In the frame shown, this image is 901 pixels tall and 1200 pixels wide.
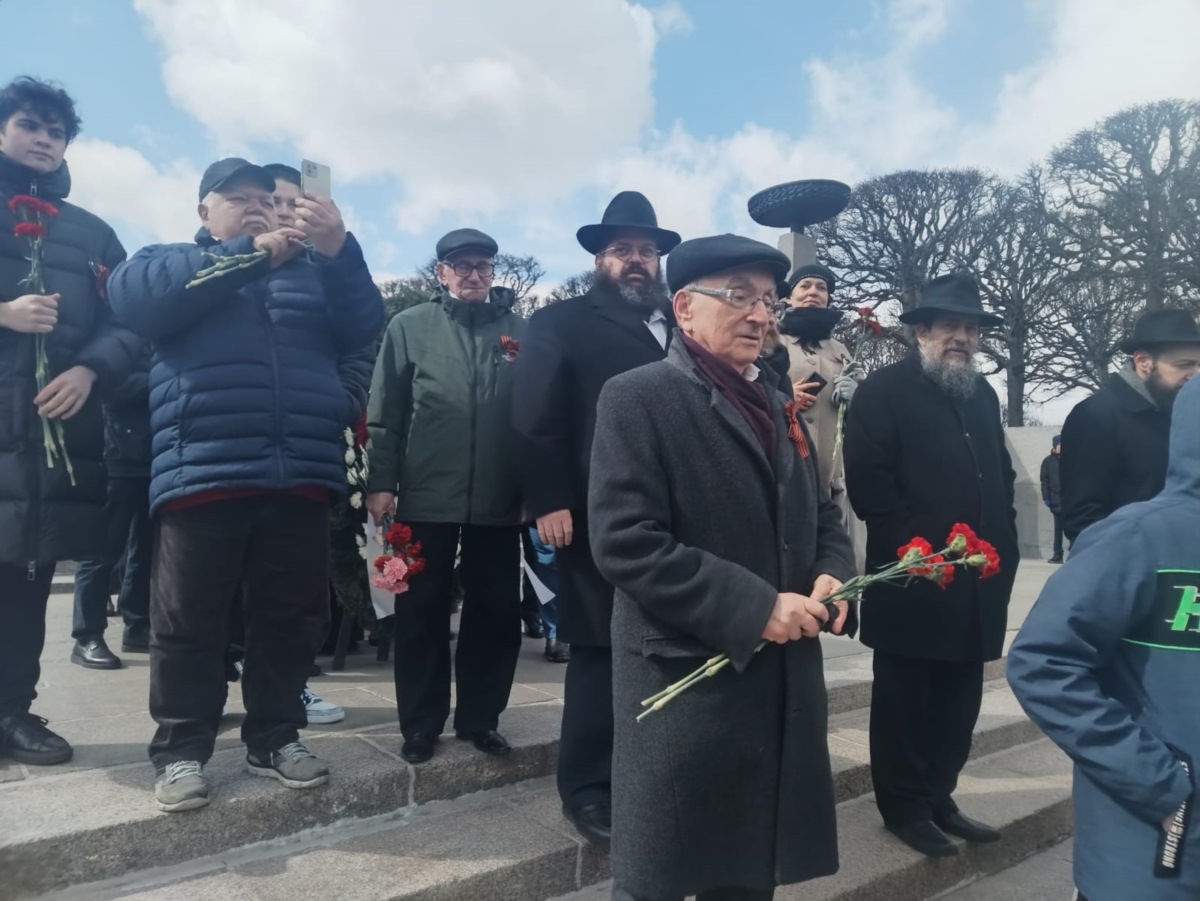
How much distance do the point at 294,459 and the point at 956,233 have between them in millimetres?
30402

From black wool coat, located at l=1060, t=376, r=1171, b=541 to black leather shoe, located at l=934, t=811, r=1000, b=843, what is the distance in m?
1.21

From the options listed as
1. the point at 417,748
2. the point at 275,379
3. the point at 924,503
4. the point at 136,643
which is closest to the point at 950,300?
the point at 924,503

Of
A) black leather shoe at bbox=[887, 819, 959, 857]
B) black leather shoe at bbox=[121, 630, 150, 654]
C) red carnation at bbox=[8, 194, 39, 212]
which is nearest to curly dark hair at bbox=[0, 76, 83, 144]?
red carnation at bbox=[8, 194, 39, 212]

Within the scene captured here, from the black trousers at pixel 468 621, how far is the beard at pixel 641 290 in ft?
3.18

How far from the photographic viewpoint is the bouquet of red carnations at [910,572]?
203 centimetres

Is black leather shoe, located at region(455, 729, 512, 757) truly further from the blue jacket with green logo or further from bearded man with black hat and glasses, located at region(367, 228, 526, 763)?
the blue jacket with green logo

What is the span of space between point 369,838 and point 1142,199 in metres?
24.0

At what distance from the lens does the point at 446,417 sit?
11.3ft

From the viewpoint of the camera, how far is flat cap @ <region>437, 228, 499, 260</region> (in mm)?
3633

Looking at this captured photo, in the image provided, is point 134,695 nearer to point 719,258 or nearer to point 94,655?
point 94,655

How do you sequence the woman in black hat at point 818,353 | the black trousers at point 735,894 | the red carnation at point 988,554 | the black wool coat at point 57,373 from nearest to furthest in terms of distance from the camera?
the black trousers at point 735,894 → the red carnation at point 988,554 → the black wool coat at point 57,373 → the woman in black hat at point 818,353

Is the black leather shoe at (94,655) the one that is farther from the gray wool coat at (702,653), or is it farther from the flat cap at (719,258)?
the flat cap at (719,258)

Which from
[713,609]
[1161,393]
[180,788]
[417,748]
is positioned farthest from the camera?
[1161,393]

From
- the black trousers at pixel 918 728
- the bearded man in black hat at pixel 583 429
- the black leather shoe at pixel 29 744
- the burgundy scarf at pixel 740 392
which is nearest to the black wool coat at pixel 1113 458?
the black trousers at pixel 918 728
